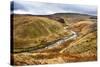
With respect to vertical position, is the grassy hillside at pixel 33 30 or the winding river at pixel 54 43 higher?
the grassy hillside at pixel 33 30

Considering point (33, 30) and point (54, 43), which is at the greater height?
point (33, 30)

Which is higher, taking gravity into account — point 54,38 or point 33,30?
point 33,30

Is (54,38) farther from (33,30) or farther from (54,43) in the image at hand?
(33,30)

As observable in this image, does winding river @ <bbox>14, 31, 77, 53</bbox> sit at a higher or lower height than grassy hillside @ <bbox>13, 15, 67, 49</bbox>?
lower

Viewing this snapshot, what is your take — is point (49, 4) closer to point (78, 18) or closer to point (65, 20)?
point (65, 20)

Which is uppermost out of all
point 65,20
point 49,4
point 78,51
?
point 49,4

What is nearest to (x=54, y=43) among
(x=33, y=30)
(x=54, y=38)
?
(x=54, y=38)

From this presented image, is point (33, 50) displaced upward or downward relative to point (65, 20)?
downward
